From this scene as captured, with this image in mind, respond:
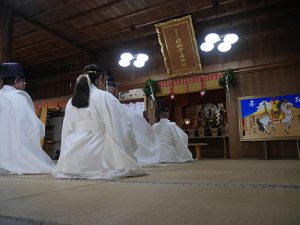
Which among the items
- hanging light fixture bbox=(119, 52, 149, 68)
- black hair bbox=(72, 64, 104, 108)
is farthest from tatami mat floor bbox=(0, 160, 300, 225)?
hanging light fixture bbox=(119, 52, 149, 68)

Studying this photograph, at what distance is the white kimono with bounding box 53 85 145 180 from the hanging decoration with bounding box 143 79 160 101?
214 inches

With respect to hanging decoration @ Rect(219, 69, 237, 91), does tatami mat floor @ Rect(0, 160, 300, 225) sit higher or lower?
lower

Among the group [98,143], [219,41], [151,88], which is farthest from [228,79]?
[98,143]

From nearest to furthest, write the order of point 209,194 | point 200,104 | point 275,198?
point 275,198, point 209,194, point 200,104

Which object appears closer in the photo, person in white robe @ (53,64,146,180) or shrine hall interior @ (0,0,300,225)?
person in white robe @ (53,64,146,180)

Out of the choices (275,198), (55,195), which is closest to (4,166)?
(55,195)

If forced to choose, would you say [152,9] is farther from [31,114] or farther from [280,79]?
[31,114]

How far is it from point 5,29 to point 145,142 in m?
4.34

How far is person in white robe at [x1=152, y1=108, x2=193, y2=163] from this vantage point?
6.53 m

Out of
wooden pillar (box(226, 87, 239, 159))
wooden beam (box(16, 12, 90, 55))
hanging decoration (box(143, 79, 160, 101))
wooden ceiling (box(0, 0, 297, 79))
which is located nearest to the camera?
wooden ceiling (box(0, 0, 297, 79))

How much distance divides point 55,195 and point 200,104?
887cm

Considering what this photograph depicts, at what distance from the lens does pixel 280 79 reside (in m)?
7.31

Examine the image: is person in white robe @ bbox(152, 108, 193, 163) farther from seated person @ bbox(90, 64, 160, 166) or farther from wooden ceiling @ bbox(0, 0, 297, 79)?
wooden ceiling @ bbox(0, 0, 297, 79)

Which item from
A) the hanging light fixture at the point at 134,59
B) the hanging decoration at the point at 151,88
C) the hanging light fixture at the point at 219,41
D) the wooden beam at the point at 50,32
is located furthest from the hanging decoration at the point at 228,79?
the wooden beam at the point at 50,32
